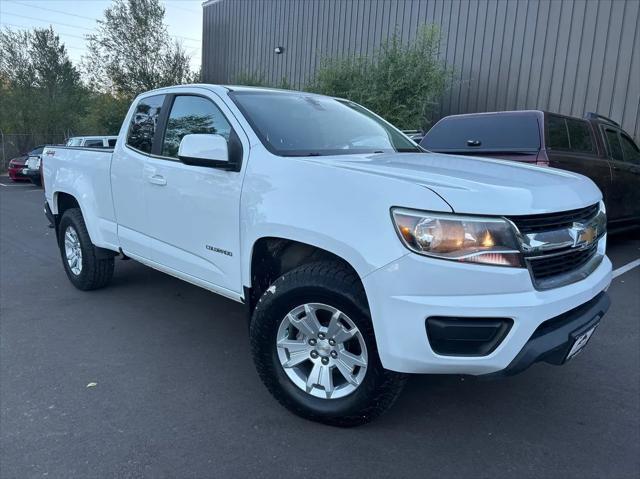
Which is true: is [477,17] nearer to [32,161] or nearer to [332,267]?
[332,267]

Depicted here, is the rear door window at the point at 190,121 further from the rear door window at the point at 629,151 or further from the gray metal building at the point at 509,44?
the gray metal building at the point at 509,44

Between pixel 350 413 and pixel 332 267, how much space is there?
78 cm

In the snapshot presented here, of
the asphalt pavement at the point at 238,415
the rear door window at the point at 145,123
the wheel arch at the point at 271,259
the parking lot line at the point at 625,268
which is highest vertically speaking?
the rear door window at the point at 145,123

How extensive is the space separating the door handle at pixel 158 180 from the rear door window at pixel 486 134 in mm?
4055

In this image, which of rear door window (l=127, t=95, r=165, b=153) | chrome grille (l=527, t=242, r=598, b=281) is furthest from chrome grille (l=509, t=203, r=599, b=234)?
rear door window (l=127, t=95, r=165, b=153)

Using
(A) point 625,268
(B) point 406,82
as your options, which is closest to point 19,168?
(B) point 406,82

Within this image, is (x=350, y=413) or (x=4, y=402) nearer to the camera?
(x=350, y=413)

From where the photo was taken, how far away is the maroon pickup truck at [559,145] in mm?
6320

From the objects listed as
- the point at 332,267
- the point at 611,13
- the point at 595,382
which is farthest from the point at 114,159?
the point at 611,13

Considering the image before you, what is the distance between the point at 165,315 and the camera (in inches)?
188

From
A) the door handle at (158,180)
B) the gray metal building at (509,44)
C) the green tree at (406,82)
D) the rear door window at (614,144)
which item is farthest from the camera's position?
the green tree at (406,82)

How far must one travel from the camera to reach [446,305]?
2318 millimetres

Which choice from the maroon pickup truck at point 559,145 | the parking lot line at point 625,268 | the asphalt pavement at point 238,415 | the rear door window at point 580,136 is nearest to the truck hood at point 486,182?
the asphalt pavement at point 238,415

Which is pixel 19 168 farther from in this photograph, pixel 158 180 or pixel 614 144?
pixel 614 144
